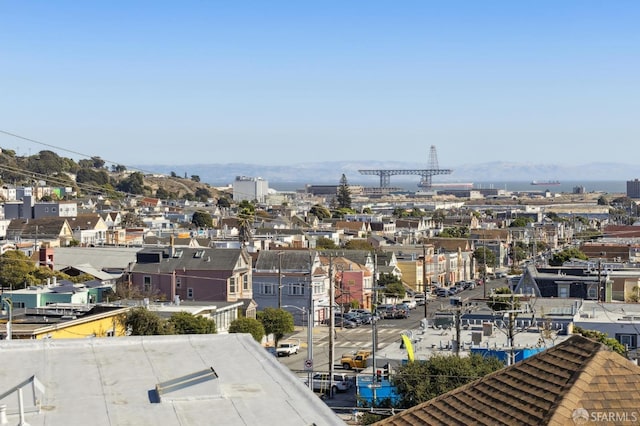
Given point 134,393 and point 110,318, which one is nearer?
point 134,393

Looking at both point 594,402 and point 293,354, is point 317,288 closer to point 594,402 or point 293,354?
point 293,354

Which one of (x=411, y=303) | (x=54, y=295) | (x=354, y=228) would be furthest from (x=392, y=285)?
(x=354, y=228)

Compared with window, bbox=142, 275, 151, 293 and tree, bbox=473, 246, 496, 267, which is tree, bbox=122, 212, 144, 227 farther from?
window, bbox=142, 275, 151, 293

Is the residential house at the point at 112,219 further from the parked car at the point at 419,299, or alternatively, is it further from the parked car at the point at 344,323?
the parked car at the point at 344,323

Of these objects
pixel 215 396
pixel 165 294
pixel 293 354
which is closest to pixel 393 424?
pixel 215 396

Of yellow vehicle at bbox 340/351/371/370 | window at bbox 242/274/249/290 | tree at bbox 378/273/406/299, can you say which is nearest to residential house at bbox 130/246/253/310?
→ window at bbox 242/274/249/290

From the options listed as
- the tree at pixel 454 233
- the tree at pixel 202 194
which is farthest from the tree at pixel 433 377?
the tree at pixel 202 194
